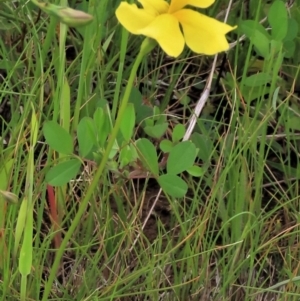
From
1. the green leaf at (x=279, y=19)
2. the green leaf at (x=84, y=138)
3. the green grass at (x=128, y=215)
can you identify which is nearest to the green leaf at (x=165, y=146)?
the green grass at (x=128, y=215)

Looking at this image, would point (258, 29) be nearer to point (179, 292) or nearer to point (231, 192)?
point (231, 192)

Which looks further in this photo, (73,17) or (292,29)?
(292,29)

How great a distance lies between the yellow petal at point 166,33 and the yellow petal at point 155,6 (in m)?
0.01

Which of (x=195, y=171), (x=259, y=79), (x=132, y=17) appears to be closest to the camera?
(x=132, y=17)

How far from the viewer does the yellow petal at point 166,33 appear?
0.59 meters

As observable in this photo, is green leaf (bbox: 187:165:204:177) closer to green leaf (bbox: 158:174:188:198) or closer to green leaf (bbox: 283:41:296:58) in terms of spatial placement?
green leaf (bbox: 158:174:188:198)

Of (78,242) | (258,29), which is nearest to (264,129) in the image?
(258,29)

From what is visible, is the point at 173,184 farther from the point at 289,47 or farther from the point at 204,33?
the point at 289,47

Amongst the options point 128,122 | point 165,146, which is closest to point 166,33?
point 128,122

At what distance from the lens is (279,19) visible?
42.6 inches

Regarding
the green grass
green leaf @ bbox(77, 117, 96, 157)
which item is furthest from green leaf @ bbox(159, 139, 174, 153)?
green leaf @ bbox(77, 117, 96, 157)

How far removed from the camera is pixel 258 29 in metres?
1.13

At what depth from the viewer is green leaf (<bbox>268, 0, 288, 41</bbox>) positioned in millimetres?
1079

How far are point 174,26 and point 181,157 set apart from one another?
1.02 ft
